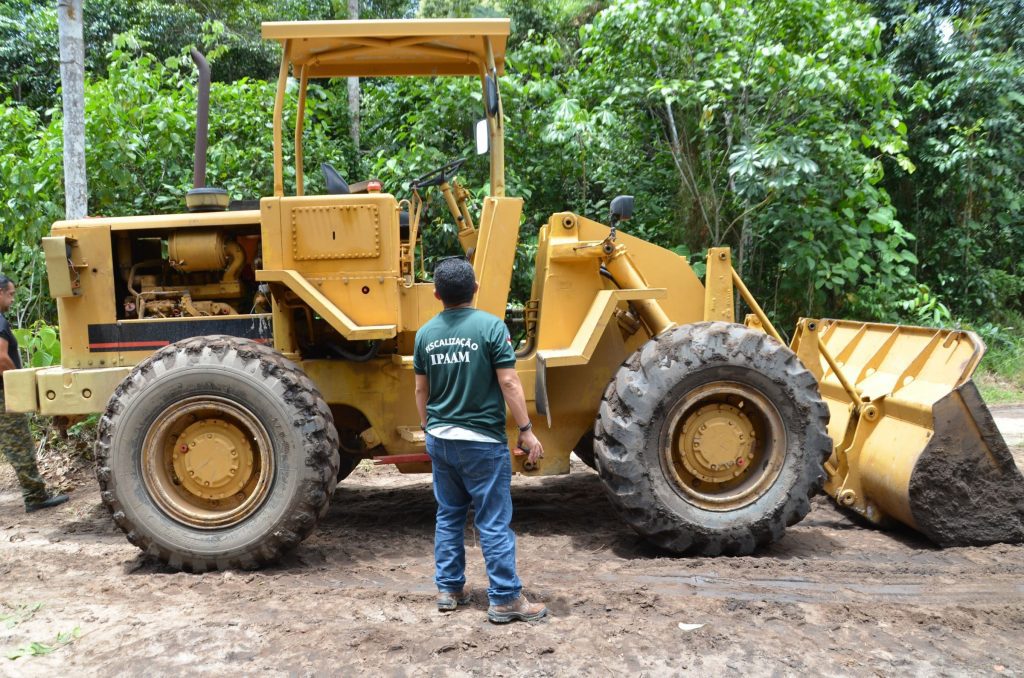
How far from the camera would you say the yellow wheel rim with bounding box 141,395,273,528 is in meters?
4.55

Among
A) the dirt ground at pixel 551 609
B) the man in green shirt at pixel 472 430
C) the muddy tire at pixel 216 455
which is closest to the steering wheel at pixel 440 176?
the muddy tire at pixel 216 455

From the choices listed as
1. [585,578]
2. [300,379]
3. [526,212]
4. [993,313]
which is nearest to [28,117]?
[526,212]

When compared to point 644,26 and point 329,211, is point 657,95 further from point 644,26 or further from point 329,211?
point 329,211

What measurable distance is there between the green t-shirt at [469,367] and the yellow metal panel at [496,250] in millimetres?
1152

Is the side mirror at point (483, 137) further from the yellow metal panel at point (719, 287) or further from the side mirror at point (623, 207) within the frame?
the yellow metal panel at point (719, 287)

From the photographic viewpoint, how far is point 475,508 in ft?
12.5

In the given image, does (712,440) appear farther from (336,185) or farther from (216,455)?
(216,455)

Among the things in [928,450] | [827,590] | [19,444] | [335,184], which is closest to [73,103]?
[19,444]

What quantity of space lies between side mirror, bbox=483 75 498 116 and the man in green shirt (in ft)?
4.84

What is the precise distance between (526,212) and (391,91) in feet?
6.76

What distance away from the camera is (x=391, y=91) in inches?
387

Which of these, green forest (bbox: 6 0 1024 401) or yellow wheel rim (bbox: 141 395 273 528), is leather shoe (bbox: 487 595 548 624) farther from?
green forest (bbox: 6 0 1024 401)

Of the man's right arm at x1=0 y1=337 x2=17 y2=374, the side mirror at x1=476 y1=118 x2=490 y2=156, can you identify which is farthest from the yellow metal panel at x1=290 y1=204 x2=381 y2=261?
the man's right arm at x1=0 y1=337 x2=17 y2=374

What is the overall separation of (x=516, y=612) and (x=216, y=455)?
6.26 feet
